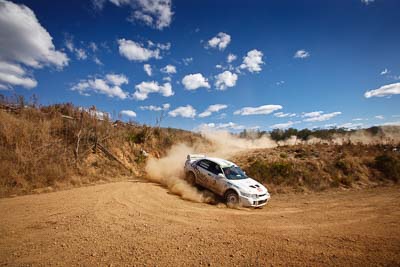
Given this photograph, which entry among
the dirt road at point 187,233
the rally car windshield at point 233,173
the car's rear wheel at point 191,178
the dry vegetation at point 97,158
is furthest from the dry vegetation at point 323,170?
the car's rear wheel at point 191,178

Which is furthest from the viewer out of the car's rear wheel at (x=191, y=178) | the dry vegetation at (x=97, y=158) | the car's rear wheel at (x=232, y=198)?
the car's rear wheel at (x=191, y=178)

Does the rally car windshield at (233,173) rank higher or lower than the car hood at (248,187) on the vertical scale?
higher

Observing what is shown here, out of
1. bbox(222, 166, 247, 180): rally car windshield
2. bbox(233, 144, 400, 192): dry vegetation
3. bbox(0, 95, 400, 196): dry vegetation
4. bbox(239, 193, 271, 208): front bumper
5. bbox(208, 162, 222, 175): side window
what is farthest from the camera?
bbox(233, 144, 400, 192): dry vegetation

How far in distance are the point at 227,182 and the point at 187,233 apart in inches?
161

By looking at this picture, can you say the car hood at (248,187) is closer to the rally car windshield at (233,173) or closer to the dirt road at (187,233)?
the rally car windshield at (233,173)

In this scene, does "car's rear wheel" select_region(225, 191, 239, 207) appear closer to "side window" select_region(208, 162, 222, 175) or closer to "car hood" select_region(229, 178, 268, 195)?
"car hood" select_region(229, 178, 268, 195)

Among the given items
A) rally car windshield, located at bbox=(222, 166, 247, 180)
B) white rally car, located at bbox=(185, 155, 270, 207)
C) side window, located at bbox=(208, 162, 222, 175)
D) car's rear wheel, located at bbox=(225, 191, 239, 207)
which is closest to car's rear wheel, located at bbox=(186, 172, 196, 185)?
white rally car, located at bbox=(185, 155, 270, 207)

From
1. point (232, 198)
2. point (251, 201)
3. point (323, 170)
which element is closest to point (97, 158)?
point (232, 198)

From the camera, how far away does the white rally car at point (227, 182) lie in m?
8.34

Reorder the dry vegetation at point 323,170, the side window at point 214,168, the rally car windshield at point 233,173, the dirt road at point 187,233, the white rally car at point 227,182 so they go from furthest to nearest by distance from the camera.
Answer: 1. the dry vegetation at point 323,170
2. the side window at point 214,168
3. the rally car windshield at point 233,173
4. the white rally car at point 227,182
5. the dirt road at point 187,233

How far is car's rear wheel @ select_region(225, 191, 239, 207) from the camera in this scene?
27.8 ft

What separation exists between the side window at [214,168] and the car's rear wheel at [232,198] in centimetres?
124

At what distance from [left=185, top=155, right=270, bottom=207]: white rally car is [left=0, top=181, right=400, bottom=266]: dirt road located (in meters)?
0.67

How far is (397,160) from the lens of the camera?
1337 centimetres
